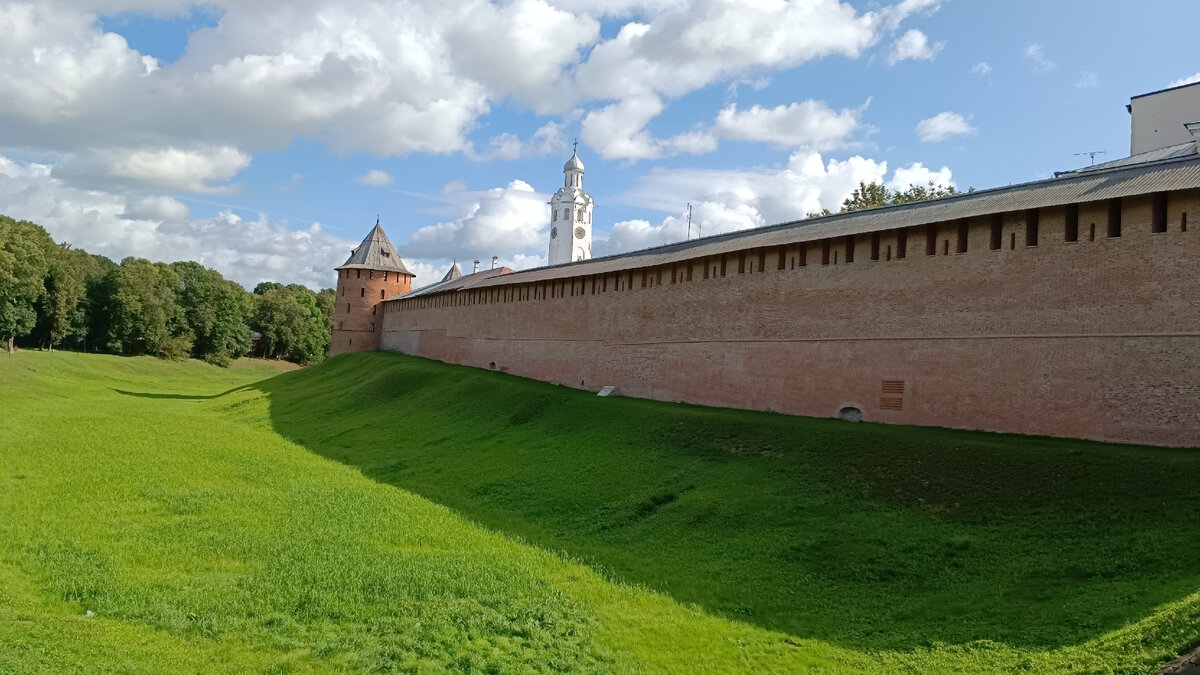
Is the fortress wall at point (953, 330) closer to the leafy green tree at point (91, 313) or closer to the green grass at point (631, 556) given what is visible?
the green grass at point (631, 556)

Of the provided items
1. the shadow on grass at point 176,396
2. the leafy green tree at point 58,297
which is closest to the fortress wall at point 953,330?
the shadow on grass at point 176,396

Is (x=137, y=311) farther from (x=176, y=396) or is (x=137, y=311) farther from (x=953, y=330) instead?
(x=953, y=330)

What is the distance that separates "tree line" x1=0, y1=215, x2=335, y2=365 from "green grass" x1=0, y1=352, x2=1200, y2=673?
27.0 metres

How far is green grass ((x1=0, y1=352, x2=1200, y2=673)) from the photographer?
625 cm

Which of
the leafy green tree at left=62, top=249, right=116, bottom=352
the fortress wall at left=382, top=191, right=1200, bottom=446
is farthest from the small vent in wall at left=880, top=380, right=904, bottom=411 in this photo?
the leafy green tree at left=62, top=249, right=116, bottom=352

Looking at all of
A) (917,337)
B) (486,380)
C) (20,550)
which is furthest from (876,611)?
(486,380)

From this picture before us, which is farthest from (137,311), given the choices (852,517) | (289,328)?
(852,517)

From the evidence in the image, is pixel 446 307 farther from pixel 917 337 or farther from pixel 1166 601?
pixel 1166 601

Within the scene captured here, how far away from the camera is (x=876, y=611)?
705 cm

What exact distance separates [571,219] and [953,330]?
47.0 m

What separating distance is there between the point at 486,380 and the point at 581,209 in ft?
127

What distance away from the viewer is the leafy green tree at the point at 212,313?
47906 millimetres

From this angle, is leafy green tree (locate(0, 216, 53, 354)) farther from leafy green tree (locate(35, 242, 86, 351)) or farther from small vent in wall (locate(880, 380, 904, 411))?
small vent in wall (locate(880, 380, 904, 411))

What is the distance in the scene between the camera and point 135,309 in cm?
4350
